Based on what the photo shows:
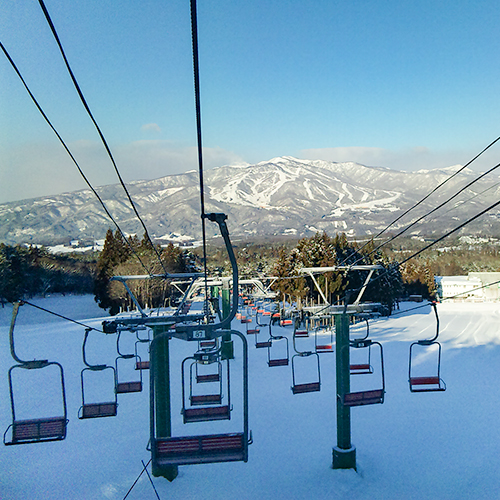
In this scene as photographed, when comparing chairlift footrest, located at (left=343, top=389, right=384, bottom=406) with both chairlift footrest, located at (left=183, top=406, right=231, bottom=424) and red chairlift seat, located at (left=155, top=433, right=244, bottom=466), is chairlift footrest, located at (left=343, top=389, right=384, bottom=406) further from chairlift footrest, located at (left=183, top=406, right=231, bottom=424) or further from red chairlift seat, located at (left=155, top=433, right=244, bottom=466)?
red chairlift seat, located at (left=155, top=433, right=244, bottom=466)

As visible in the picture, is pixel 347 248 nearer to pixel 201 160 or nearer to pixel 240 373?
pixel 240 373

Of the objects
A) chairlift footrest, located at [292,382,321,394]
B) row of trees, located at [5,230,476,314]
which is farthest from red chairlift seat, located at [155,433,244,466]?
row of trees, located at [5,230,476,314]

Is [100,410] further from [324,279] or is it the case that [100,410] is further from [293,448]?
[324,279]

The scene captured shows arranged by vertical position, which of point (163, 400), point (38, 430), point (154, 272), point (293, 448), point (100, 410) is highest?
point (154, 272)

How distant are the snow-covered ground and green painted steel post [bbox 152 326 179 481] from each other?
20 centimetres

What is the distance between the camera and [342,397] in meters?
7.44

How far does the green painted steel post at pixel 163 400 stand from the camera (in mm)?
7574

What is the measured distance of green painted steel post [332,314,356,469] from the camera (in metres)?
7.63

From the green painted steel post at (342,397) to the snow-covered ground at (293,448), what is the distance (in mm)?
267

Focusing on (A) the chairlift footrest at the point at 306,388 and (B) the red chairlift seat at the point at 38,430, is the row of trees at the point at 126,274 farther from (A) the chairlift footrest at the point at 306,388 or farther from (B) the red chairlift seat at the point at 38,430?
(B) the red chairlift seat at the point at 38,430

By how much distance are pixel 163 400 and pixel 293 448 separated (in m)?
3.39

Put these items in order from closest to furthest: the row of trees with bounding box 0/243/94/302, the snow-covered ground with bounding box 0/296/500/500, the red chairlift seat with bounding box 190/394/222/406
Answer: the snow-covered ground with bounding box 0/296/500/500
the red chairlift seat with bounding box 190/394/222/406
the row of trees with bounding box 0/243/94/302

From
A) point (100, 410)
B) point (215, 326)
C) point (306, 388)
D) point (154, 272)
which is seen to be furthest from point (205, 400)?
point (154, 272)

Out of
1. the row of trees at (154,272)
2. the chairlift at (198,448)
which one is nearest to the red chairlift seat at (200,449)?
the chairlift at (198,448)
